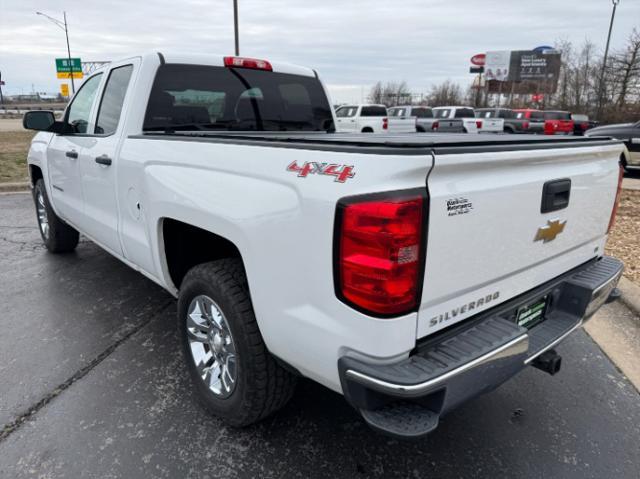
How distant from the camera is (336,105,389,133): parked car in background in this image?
2112 cm

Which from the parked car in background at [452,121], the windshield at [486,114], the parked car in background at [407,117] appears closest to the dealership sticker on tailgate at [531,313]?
the parked car in background at [452,121]

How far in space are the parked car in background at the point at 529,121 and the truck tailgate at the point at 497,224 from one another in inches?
847

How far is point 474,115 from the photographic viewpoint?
2447 centimetres

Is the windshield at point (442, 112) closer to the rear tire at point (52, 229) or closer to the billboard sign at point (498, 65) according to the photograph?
the rear tire at point (52, 229)

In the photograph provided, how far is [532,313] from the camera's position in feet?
7.82

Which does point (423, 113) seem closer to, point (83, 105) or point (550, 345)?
point (83, 105)

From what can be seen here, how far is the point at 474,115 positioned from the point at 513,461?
2434cm

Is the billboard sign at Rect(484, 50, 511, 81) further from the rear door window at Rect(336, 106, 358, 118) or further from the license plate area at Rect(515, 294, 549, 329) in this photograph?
the license plate area at Rect(515, 294, 549, 329)

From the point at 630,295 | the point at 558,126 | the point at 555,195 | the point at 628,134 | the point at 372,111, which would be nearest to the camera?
the point at 555,195

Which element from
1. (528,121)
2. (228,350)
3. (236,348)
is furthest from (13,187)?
(528,121)

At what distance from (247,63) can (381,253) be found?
278 cm

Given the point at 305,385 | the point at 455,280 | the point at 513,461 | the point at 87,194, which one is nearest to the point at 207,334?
the point at 305,385

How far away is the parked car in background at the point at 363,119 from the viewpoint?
21.1 metres

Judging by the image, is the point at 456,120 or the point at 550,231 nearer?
the point at 550,231
